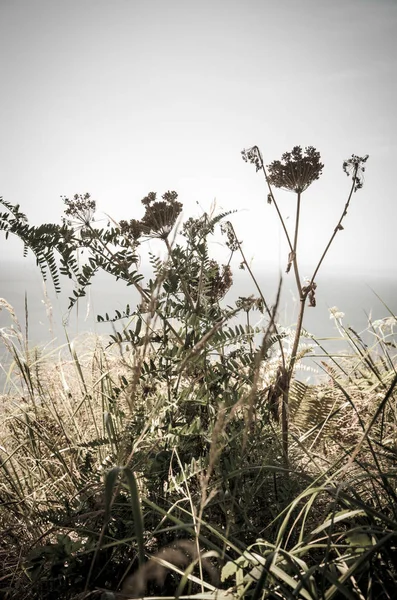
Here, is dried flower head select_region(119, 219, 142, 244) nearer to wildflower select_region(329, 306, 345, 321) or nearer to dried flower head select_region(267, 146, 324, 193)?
dried flower head select_region(267, 146, 324, 193)

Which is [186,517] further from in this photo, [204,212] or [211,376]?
[204,212]

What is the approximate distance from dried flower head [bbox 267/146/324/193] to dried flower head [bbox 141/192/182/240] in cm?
57

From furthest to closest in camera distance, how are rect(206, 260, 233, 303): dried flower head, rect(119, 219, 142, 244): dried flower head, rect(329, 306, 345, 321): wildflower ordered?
rect(329, 306, 345, 321): wildflower < rect(206, 260, 233, 303): dried flower head < rect(119, 219, 142, 244): dried flower head

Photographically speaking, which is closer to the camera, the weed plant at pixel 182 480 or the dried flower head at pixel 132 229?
the weed plant at pixel 182 480

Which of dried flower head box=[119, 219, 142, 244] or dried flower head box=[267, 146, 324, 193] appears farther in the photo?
dried flower head box=[267, 146, 324, 193]

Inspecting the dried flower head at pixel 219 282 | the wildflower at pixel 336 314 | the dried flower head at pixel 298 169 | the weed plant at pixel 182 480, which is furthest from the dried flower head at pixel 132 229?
the wildflower at pixel 336 314

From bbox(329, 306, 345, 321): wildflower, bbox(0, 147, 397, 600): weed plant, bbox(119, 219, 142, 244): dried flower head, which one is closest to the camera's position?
bbox(0, 147, 397, 600): weed plant

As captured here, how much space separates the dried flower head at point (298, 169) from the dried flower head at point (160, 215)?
57cm

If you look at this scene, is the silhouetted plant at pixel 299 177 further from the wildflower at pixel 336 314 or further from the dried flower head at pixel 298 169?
the wildflower at pixel 336 314

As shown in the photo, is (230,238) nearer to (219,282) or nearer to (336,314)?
(219,282)

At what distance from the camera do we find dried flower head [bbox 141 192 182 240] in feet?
3.52

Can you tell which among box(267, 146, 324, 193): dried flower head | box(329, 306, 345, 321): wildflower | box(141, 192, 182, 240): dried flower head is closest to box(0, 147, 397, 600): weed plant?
box(141, 192, 182, 240): dried flower head

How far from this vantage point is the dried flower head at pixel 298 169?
4.58 feet

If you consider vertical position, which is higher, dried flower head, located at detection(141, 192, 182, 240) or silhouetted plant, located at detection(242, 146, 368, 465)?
silhouetted plant, located at detection(242, 146, 368, 465)
